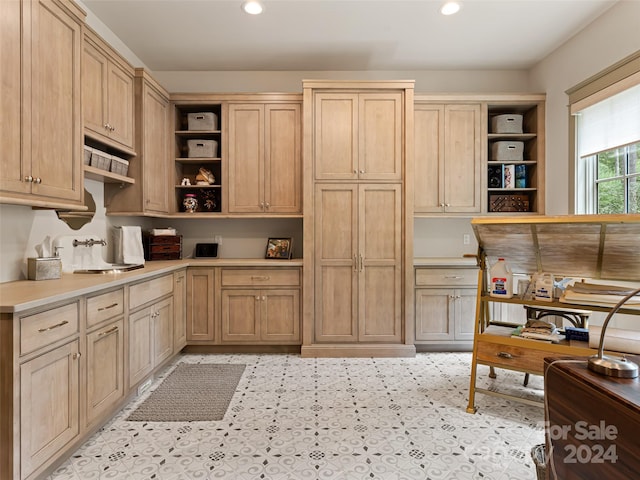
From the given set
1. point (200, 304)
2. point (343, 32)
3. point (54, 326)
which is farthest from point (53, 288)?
point (343, 32)

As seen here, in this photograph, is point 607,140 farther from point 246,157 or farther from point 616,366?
point 246,157

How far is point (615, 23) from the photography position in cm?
278

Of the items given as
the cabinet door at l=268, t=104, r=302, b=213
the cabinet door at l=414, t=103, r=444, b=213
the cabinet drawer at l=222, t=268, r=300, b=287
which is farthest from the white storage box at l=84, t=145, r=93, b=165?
the cabinet door at l=414, t=103, r=444, b=213

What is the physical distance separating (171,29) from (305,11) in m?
1.28

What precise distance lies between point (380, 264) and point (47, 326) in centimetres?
263

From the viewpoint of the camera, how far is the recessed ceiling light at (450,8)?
275cm

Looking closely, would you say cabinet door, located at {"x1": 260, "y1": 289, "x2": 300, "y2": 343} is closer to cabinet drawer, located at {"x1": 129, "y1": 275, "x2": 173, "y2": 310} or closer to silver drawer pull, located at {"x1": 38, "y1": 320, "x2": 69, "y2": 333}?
cabinet drawer, located at {"x1": 129, "y1": 275, "x2": 173, "y2": 310}

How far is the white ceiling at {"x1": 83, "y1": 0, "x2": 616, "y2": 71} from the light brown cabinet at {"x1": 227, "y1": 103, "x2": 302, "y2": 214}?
58 centimetres

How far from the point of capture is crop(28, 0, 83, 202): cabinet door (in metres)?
1.84

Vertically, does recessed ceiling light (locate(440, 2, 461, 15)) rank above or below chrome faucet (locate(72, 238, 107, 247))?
above

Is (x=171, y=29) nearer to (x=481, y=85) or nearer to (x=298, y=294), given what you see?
(x=298, y=294)

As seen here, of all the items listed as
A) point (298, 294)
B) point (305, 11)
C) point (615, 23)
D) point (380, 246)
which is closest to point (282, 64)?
point (305, 11)

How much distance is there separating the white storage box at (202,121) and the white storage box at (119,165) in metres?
0.93

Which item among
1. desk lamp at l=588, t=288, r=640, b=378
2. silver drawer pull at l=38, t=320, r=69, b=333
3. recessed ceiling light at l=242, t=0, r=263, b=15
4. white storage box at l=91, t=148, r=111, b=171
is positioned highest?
recessed ceiling light at l=242, t=0, r=263, b=15
